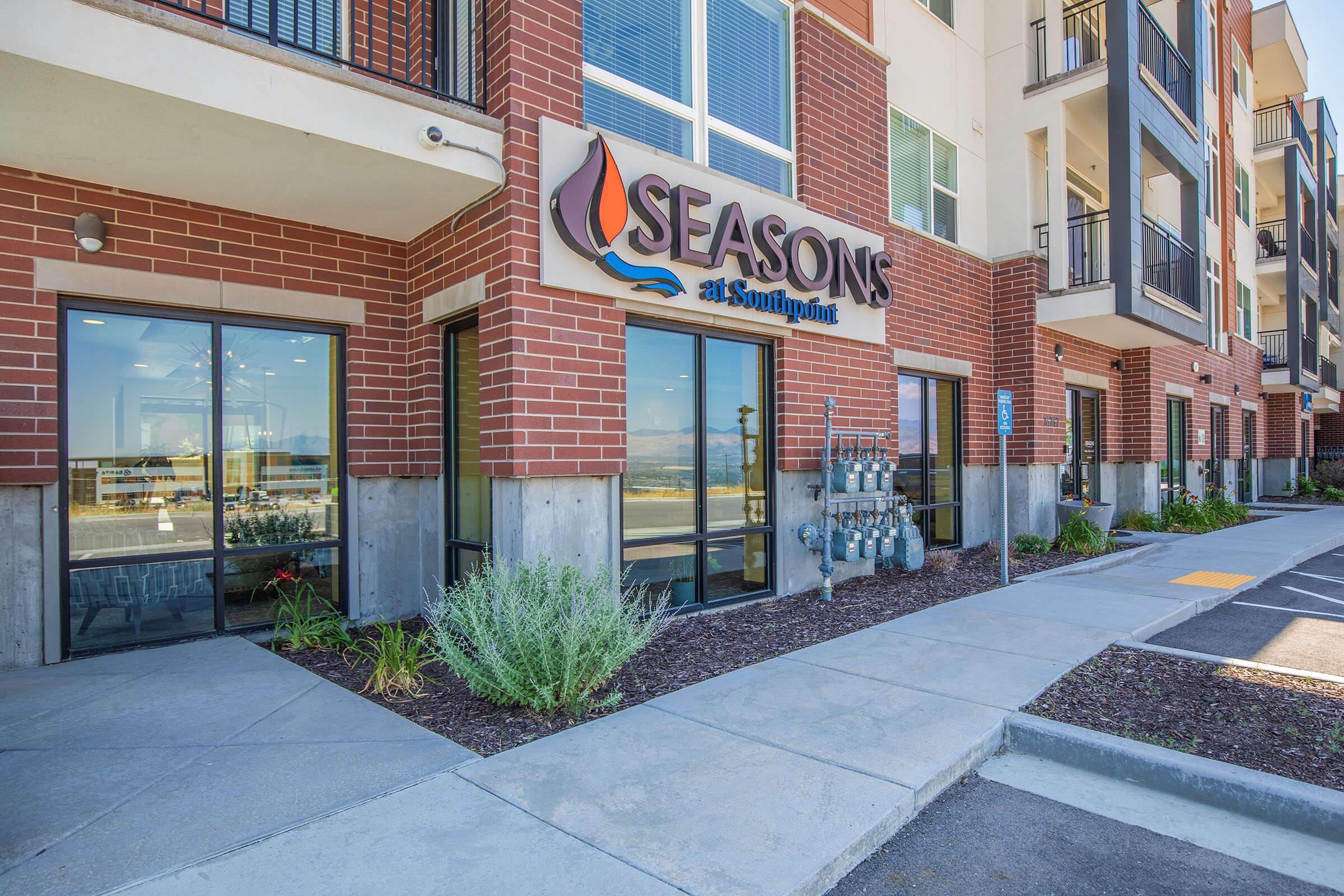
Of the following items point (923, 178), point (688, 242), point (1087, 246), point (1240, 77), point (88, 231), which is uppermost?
point (1240, 77)

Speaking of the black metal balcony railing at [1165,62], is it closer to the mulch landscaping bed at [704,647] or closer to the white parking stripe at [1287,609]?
the white parking stripe at [1287,609]

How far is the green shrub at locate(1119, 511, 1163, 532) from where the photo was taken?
13.5 metres

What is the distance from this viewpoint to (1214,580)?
8.56 meters

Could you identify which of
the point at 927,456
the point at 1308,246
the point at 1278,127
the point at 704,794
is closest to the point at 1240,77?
the point at 1278,127

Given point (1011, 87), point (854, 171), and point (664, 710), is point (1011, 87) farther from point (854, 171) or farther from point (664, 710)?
point (664, 710)

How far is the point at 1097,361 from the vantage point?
13.8 meters

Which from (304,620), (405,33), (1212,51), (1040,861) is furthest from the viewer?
(1212,51)

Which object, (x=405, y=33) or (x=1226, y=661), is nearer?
(x=1226, y=661)

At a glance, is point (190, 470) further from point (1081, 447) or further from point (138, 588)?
point (1081, 447)

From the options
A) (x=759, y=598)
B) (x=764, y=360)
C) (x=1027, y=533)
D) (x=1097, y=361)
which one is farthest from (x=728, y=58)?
(x=1097, y=361)

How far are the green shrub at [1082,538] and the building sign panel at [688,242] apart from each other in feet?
16.4

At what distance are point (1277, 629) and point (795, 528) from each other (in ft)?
14.4

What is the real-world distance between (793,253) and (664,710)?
4980mm

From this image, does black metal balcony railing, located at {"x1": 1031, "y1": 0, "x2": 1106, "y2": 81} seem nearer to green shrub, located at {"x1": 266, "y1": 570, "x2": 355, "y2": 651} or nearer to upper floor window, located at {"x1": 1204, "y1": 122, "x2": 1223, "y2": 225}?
upper floor window, located at {"x1": 1204, "y1": 122, "x2": 1223, "y2": 225}
